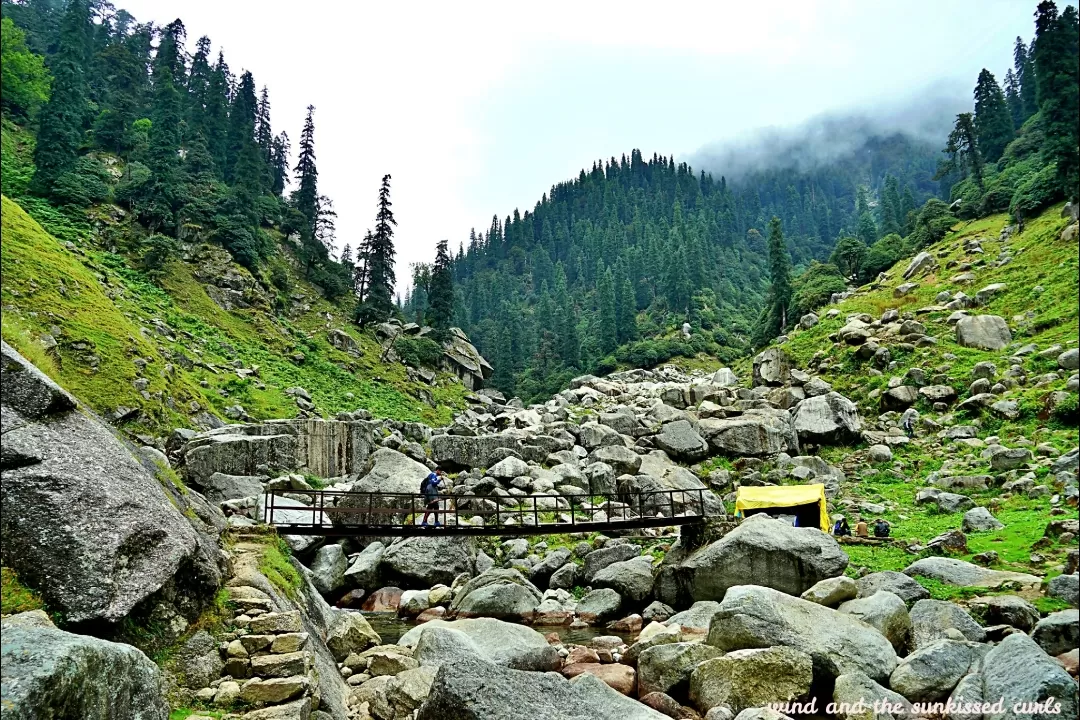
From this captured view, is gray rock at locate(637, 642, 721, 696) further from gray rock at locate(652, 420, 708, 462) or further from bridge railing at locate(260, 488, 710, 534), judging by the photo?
gray rock at locate(652, 420, 708, 462)

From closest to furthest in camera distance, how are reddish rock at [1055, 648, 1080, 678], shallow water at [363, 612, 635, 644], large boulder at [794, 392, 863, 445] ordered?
reddish rock at [1055, 648, 1080, 678]
shallow water at [363, 612, 635, 644]
large boulder at [794, 392, 863, 445]

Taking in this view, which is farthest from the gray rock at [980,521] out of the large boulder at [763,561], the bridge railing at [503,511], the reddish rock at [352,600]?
the reddish rock at [352,600]

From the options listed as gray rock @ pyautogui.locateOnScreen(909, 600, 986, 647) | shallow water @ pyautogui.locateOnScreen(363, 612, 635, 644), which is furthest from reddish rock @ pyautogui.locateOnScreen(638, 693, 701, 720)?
shallow water @ pyautogui.locateOnScreen(363, 612, 635, 644)

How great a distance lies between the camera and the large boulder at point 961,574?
16.2 m

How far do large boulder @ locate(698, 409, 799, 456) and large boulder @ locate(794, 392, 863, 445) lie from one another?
31.6 inches

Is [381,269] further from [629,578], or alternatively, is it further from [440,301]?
[629,578]

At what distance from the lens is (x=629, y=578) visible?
2423 centimetres

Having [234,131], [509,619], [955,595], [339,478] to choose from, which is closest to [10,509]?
[509,619]

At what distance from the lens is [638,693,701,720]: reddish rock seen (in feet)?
41.9

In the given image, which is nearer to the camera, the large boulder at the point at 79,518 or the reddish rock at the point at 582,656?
the large boulder at the point at 79,518

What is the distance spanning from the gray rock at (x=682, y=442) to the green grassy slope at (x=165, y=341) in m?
29.0

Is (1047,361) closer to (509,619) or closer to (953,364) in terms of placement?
(509,619)

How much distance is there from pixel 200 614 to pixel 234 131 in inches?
4337

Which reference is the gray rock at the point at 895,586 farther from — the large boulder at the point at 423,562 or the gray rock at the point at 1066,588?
the large boulder at the point at 423,562
